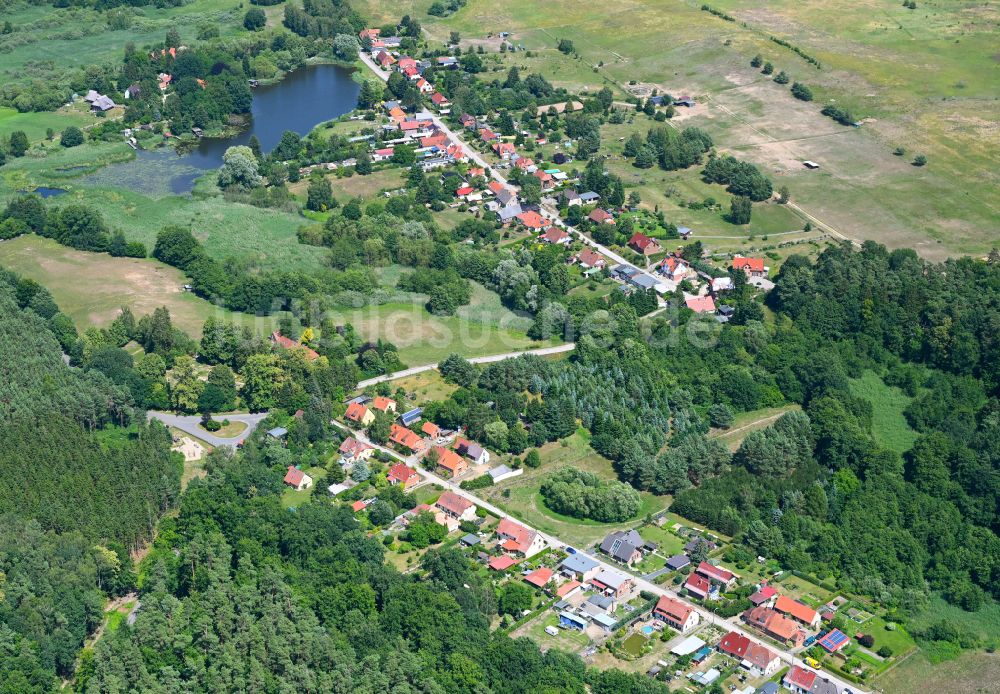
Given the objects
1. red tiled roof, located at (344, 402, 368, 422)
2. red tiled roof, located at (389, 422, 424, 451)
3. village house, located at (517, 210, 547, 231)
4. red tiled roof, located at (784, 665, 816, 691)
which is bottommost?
red tiled roof, located at (784, 665, 816, 691)

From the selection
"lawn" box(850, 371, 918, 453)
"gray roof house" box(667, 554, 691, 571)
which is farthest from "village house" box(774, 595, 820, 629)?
"lawn" box(850, 371, 918, 453)

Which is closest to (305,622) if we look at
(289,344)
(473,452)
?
(473,452)

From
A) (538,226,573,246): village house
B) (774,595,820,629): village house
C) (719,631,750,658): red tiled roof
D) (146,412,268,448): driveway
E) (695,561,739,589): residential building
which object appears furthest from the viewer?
(538,226,573,246): village house

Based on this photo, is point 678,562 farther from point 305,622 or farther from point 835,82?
point 835,82

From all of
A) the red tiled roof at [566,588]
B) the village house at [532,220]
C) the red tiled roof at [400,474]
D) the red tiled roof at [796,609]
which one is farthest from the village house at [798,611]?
the village house at [532,220]

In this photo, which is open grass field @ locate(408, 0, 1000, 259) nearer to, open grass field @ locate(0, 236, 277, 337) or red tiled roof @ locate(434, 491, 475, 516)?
red tiled roof @ locate(434, 491, 475, 516)

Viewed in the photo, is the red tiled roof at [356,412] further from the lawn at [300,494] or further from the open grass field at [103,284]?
the open grass field at [103,284]
